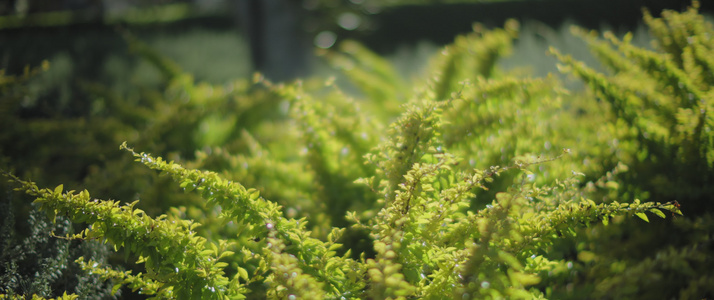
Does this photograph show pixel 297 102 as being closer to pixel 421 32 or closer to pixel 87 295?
pixel 87 295

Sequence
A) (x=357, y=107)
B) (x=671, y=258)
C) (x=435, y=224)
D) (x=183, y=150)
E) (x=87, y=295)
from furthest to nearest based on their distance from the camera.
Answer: (x=183, y=150) < (x=357, y=107) < (x=87, y=295) < (x=435, y=224) < (x=671, y=258)

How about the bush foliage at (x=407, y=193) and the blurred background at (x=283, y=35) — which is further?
the blurred background at (x=283, y=35)

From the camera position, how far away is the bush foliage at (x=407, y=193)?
92cm

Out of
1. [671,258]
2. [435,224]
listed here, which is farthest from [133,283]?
[671,258]

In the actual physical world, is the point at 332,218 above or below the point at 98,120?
below

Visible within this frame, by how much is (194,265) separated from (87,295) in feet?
1.41

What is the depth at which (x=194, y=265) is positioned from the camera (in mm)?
959

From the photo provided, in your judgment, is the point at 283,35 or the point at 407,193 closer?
the point at 407,193

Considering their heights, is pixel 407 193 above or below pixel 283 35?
below

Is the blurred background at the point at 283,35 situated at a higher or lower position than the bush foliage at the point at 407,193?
higher

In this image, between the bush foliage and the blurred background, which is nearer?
the bush foliage

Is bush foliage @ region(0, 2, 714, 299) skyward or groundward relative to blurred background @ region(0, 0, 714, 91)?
groundward

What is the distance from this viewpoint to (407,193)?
974mm

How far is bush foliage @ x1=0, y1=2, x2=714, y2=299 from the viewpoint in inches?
36.4
